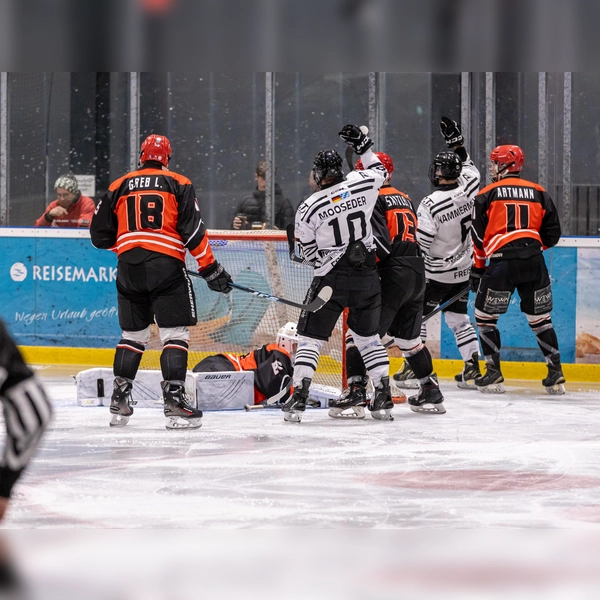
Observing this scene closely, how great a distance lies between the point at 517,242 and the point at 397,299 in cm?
124

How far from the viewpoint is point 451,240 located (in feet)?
21.9

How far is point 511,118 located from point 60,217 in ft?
12.2

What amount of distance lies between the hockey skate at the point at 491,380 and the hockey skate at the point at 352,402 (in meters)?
1.28

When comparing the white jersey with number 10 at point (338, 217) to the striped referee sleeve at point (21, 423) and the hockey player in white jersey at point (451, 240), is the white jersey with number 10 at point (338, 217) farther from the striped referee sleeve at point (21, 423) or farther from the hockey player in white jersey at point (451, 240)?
the striped referee sleeve at point (21, 423)

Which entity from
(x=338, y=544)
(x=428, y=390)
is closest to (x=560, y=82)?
(x=428, y=390)

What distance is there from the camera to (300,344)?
5426mm

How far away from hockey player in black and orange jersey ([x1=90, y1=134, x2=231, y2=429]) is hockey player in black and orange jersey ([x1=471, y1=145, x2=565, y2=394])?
2.08 m

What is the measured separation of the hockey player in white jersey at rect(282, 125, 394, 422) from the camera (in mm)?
5309

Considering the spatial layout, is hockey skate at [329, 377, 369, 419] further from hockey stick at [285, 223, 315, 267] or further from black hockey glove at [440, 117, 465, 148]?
black hockey glove at [440, 117, 465, 148]

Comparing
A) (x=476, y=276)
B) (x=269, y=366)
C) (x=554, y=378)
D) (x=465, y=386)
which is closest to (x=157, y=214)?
(x=269, y=366)

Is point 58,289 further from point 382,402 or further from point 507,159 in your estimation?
point 507,159

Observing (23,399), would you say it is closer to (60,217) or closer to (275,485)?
(275,485)

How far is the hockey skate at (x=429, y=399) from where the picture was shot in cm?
581

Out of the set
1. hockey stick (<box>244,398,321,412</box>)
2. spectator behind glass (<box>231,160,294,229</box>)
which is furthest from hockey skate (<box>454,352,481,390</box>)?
spectator behind glass (<box>231,160,294,229</box>)
